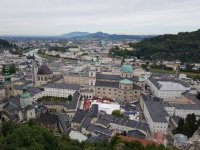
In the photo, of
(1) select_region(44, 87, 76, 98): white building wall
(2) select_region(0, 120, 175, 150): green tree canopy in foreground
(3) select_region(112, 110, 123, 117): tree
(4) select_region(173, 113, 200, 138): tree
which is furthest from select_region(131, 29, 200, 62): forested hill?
(2) select_region(0, 120, 175, 150): green tree canopy in foreground

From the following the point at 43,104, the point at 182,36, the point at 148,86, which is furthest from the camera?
the point at 182,36

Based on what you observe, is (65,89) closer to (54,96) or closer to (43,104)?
(54,96)

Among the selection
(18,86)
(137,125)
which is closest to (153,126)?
(137,125)

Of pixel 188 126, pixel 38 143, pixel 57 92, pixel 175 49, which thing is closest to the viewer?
pixel 38 143

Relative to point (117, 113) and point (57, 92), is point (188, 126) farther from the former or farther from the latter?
point (57, 92)

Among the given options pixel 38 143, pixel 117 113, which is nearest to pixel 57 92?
pixel 117 113

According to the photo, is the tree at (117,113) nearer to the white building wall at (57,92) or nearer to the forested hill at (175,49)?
the white building wall at (57,92)

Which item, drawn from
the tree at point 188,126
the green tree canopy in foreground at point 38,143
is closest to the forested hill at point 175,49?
the tree at point 188,126

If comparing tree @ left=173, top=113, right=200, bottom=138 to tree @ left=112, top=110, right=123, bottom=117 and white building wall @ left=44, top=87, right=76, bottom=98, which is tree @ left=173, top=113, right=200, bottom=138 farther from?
white building wall @ left=44, top=87, right=76, bottom=98
